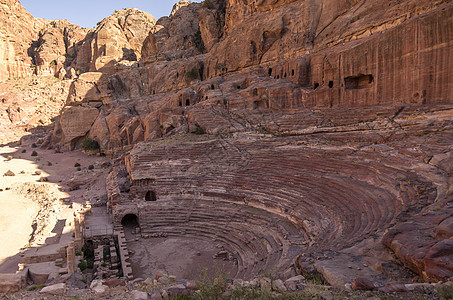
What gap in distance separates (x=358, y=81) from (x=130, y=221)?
19.1 metres

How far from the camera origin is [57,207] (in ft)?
76.8

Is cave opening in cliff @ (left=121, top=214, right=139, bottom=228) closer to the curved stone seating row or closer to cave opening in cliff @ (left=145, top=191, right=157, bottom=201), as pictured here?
the curved stone seating row

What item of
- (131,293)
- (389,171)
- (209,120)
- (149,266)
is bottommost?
(149,266)

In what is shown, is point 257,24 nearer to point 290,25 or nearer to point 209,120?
point 290,25

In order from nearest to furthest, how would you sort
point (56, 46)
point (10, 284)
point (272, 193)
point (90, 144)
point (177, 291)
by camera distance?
point (177, 291) < point (10, 284) < point (272, 193) < point (90, 144) < point (56, 46)

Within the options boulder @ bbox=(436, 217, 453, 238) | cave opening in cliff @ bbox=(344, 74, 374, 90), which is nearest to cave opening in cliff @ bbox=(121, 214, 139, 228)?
boulder @ bbox=(436, 217, 453, 238)

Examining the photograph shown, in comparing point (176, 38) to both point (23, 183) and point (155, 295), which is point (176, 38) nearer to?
point (23, 183)

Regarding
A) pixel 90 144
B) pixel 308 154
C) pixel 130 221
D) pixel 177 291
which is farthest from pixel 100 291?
pixel 90 144

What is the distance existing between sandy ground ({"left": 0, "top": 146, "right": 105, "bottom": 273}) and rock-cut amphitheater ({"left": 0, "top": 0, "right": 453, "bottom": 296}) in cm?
436

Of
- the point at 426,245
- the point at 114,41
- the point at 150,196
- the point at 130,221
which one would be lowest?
the point at 130,221

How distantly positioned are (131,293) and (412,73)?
62.1ft

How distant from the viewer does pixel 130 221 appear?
62.7 ft

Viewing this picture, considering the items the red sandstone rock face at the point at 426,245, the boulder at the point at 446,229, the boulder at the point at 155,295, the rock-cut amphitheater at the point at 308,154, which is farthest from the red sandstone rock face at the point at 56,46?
the boulder at the point at 446,229

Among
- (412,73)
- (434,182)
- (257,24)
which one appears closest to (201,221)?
(434,182)
